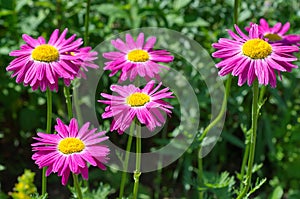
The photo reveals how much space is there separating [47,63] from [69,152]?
0.26 metres

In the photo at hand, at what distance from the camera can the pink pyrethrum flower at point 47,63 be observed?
4.44 feet

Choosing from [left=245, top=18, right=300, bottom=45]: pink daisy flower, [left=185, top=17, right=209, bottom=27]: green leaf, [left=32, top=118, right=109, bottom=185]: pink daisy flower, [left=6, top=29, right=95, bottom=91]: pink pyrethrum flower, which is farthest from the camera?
[left=185, top=17, right=209, bottom=27]: green leaf

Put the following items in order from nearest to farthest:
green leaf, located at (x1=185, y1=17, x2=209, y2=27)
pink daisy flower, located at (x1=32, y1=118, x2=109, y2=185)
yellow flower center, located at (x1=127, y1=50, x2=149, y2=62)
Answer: pink daisy flower, located at (x1=32, y1=118, x2=109, y2=185) < yellow flower center, located at (x1=127, y1=50, x2=149, y2=62) < green leaf, located at (x1=185, y1=17, x2=209, y2=27)

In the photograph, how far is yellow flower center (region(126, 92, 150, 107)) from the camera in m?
1.31

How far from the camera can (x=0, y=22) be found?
7.60 feet

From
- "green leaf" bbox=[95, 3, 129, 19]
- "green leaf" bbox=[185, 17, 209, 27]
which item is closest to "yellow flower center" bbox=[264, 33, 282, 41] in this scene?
"green leaf" bbox=[185, 17, 209, 27]

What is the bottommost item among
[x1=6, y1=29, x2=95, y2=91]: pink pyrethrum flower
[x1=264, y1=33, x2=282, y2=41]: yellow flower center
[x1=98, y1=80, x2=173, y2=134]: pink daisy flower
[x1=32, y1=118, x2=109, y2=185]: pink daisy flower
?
[x1=32, y1=118, x2=109, y2=185]: pink daisy flower

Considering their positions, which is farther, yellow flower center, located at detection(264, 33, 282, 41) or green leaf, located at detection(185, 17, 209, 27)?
green leaf, located at detection(185, 17, 209, 27)

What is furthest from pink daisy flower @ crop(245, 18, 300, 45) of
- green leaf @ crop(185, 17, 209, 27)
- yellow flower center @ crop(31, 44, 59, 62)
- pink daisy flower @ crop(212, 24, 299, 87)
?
yellow flower center @ crop(31, 44, 59, 62)

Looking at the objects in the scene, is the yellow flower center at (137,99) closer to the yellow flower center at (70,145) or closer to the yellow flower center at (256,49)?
the yellow flower center at (70,145)

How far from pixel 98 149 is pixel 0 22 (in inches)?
49.3

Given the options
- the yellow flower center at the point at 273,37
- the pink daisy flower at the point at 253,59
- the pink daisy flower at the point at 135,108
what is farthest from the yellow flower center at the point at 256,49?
the yellow flower center at the point at 273,37

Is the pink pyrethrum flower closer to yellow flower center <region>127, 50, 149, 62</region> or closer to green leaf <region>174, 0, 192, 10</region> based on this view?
yellow flower center <region>127, 50, 149, 62</region>

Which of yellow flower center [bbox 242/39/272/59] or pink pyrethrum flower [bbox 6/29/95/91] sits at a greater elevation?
yellow flower center [bbox 242/39/272/59]
